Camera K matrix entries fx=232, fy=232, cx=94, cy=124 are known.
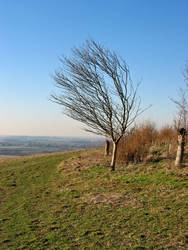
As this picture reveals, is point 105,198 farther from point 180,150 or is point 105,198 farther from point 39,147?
point 39,147

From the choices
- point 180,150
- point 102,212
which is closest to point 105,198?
point 102,212

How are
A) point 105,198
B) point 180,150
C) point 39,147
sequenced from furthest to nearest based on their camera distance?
point 39,147 → point 180,150 → point 105,198

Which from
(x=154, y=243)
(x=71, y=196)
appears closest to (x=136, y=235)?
(x=154, y=243)

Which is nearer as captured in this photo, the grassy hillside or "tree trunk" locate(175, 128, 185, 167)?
the grassy hillside

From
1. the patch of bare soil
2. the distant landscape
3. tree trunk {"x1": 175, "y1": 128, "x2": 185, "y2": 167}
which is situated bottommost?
the distant landscape

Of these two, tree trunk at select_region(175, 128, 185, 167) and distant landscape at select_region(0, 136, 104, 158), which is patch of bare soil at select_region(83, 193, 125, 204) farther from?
distant landscape at select_region(0, 136, 104, 158)

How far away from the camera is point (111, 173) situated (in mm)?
10438

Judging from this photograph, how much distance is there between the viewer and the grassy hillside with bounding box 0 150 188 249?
432 cm

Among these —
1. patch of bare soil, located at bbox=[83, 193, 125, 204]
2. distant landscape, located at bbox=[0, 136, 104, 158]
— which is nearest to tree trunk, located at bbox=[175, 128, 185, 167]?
patch of bare soil, located at bbox=[83, 193, 125, 204]

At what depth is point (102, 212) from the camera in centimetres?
580

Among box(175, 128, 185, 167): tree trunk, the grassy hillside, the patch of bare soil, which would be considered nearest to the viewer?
the grassy hillside

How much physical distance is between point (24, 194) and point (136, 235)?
18.2ft

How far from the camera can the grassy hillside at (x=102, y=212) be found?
4.32m

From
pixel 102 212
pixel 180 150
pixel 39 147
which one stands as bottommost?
pixel 39 147
